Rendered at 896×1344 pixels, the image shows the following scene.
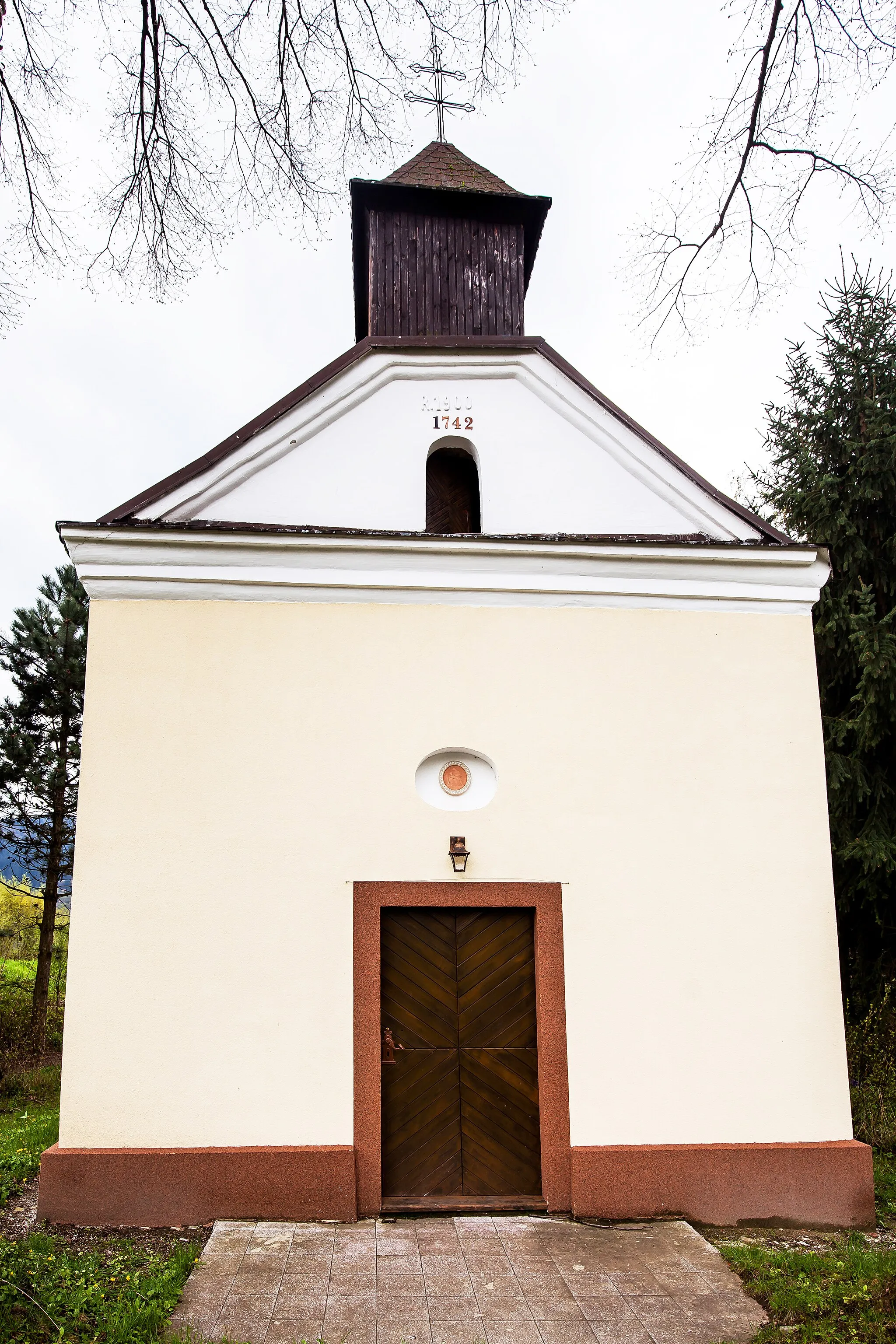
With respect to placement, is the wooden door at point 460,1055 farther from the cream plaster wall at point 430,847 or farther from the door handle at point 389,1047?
Result: the cream plaster wall at point 430,847

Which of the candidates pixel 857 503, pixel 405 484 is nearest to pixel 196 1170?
pixel 405 484

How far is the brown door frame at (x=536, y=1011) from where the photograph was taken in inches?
257

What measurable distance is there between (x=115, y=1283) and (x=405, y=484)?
5629 mm

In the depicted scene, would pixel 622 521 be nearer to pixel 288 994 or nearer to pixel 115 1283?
pixel 288 994

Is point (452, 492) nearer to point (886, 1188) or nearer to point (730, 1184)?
point (730, 1184)

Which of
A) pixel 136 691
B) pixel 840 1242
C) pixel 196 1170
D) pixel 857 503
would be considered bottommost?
pixel 840 1242

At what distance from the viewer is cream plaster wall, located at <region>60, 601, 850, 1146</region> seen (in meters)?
6.55

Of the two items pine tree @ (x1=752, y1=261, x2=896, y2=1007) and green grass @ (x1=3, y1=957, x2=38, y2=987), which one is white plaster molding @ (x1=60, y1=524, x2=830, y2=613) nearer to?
pine tree @ (x1=752, y1=261, x2=896, y2=1007)

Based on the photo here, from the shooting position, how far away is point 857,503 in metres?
11.3

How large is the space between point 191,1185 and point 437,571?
4530 millimetres

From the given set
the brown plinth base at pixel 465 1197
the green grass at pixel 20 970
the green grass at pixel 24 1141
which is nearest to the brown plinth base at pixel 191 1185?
the brown plinth base at pixel 465 1197

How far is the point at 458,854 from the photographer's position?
22.5 feet

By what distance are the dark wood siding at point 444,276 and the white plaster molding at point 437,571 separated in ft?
8.94

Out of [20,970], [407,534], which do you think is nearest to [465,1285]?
[407,534]
